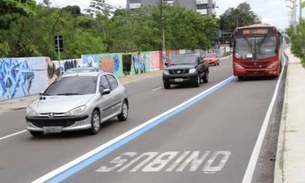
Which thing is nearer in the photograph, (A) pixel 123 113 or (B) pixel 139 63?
(A) pixel 123 113

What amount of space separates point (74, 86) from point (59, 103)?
1187 mm

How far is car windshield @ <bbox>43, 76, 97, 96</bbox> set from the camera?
478 inches

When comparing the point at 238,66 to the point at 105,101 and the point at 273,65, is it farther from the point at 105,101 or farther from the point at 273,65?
the point at 105,101

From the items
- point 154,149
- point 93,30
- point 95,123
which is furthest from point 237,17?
point 154,149

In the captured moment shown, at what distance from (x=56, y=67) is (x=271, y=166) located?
2581cm

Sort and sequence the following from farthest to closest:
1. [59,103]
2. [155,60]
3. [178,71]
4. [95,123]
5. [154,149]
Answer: [155,60]
[178,71]
[95,123]
[59,103]
[154,149]

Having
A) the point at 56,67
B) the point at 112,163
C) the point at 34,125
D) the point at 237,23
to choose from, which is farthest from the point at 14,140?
the point at 237,23

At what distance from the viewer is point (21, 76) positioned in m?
27.6

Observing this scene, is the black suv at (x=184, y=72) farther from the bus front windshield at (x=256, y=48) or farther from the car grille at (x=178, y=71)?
the bus front windshield at (x=256, y=48)

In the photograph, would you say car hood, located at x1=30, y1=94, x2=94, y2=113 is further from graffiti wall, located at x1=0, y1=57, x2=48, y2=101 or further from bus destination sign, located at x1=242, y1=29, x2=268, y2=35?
bus destination sign, located at x1=242, y1=29, x2=268, y2=35

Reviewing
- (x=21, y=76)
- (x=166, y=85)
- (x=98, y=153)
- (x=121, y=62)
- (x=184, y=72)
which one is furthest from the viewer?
(x=121, y=62)

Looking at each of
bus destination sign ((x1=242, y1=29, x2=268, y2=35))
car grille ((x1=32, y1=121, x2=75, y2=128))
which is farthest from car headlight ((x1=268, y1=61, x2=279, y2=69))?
car grille ((x1=32, y1=121, x2=75, y2=128))

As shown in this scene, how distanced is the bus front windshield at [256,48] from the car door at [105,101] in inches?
659

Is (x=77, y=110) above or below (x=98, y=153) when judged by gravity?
above
